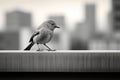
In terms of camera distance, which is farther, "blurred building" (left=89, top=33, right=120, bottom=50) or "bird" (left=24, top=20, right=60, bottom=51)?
"blurred building" (left=89, top=33, right=120, bottom=50)

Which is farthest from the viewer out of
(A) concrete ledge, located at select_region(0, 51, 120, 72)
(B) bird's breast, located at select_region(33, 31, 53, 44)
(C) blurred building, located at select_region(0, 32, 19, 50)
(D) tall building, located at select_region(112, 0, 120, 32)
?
(C) blurred building, located at select_region(0, 32, 19, 50)

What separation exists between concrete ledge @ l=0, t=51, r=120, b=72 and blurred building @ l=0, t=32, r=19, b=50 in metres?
35.6

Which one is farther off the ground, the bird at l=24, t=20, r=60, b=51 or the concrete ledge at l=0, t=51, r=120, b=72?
the bird at l=24, t=20, r=60, b=51

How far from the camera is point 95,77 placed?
39.9 inches

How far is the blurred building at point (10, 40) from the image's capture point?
120 feet

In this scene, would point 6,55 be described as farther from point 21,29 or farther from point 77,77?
point 21,29

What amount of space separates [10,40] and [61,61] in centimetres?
3744

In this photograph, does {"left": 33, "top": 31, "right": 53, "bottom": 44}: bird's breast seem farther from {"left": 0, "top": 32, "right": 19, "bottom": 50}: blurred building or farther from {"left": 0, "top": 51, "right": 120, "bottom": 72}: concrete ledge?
{"left": 0, "top": 32, "right": 19, "bottom": 50}: blurred building

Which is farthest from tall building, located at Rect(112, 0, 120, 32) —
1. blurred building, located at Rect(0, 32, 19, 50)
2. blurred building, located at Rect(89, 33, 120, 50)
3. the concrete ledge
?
the concrete ledge

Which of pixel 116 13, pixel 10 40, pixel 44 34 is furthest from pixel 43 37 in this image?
pixel 10 40

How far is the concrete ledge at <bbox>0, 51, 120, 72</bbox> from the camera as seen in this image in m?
1.03

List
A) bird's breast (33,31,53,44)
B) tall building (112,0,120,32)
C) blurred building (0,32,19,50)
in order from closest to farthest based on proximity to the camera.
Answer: bird's breast (33,31,53,44) < tall building (112,0,120,32) < blurred building (0,32,19,50)

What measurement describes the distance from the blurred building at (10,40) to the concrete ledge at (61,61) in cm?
3564

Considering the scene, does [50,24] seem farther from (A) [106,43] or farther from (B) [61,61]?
(A) [106,43]
